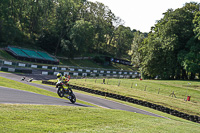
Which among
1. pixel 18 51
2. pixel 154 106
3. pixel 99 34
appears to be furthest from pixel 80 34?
pixel 154 106

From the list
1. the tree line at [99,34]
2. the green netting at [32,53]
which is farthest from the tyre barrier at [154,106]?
the green netting at [32,53]

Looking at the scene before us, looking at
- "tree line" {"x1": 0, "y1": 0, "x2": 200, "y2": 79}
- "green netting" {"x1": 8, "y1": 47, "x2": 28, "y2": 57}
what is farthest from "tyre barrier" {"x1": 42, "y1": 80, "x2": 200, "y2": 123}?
"green netting" {"x1": 8, "y1": 47, "x2": 28, "y2": 57}

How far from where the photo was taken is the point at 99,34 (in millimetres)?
87938

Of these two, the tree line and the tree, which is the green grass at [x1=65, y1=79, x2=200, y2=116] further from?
the tree

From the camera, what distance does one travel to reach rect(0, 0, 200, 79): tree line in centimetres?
5100

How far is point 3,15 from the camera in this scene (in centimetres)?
5769

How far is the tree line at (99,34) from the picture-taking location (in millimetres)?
51000

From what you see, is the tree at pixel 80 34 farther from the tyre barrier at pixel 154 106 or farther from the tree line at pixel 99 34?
the tyre barrier at pixel 154 106

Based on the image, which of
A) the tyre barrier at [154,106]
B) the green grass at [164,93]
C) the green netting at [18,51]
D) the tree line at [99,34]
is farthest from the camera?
the green netting at [18,51]

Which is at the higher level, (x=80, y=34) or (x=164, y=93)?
(x=80, y=34)

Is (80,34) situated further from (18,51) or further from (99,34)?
(18,51)

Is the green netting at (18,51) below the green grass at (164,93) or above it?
above

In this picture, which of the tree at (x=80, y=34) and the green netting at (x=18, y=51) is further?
the tree at (x=80, y=34)

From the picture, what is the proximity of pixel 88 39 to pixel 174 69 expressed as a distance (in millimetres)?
36586
